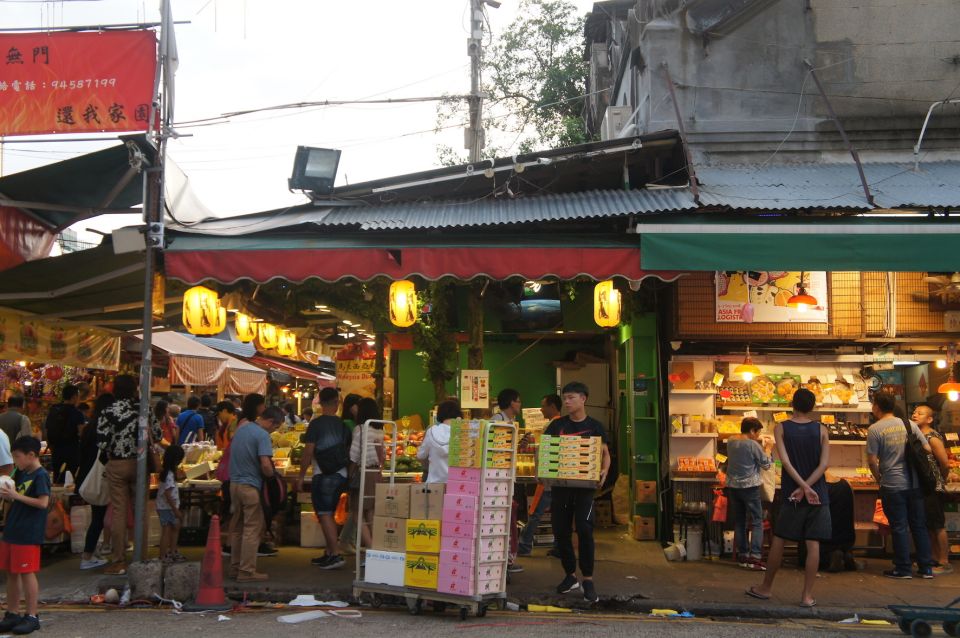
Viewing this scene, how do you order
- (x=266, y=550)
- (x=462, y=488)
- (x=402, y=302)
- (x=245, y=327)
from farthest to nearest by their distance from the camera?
1. (x=245, y=327)
2. (x=266, y=550)
3. (x=402, y=302)
4. (x=462, y=488)

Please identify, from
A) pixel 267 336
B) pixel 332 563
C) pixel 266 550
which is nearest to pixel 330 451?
pixel 332 563

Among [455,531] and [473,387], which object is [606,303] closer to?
[473,387]

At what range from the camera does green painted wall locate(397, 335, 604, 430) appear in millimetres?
15852

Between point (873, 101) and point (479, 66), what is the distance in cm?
801

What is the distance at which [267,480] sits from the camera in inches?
411

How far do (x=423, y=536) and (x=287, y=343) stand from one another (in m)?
9.19

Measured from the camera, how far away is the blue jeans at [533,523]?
11.0 m

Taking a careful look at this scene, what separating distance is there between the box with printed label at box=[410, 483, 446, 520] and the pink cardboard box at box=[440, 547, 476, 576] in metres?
0.37

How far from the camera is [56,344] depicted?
46.8 feet

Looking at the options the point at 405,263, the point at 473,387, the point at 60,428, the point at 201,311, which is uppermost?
the point at 405,263

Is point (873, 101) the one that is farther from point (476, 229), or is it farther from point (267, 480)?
point (267, 480)

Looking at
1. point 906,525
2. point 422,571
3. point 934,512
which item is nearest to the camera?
point 422,571

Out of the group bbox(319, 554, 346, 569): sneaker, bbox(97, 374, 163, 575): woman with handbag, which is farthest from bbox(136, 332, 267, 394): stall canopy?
bbox(319, 554, 346, 569): sneaker

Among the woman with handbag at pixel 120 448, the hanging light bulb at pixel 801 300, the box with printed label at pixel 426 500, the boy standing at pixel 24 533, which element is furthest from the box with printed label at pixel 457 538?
the hanging light bulb at pixel 801 300
